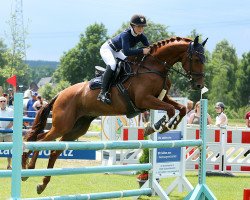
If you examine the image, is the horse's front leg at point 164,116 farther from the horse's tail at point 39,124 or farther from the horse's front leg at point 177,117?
the horse's tail at point 39,124

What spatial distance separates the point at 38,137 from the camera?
27.3 feet

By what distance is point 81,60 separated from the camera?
78625mm

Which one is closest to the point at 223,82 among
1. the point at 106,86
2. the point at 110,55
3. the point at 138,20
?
the point at 110,55

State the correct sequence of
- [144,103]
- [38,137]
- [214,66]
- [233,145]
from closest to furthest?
[144,103] → [38,137] → [233,145] → [214,66]

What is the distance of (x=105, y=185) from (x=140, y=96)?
3.13 m

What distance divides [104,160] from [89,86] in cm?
511

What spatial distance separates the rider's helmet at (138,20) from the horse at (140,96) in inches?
17.0

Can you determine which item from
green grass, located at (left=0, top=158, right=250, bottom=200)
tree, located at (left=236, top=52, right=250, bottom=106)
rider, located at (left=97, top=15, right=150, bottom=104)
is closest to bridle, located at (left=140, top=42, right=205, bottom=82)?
rider, located at (left=97, top=15, right=150, bottom=104)

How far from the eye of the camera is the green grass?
9.37 metres

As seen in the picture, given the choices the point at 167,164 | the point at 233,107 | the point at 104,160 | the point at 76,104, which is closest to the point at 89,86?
the point at 76,104

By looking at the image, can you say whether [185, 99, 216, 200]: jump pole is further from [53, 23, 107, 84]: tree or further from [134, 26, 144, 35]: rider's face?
[53, 23, 107, 84]: tree

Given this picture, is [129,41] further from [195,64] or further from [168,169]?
[168,169]

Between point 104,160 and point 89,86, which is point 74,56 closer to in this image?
point 104,160

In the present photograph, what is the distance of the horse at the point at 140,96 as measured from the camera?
303 inches
